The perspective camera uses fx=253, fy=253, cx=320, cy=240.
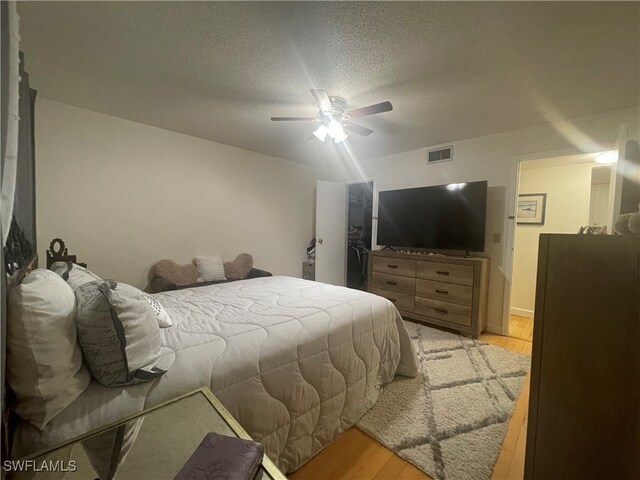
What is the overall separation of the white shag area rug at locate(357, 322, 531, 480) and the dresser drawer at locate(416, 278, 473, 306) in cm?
57

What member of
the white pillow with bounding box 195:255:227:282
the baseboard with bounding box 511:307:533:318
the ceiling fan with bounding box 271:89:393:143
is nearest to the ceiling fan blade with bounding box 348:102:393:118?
the ceiling fan with bounding box 271:89:393:143

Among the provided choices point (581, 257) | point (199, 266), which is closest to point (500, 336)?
point (581, 257)

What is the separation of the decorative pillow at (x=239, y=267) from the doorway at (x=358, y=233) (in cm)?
210

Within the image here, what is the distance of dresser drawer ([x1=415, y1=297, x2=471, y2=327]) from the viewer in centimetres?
281

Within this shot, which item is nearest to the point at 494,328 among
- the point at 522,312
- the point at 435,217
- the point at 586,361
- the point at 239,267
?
the point at 522,312

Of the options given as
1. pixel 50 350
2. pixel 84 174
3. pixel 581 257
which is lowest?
pixel 50 350

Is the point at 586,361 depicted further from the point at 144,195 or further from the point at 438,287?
the point at 144,195

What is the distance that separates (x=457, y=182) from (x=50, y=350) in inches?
146

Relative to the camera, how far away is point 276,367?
120 cm

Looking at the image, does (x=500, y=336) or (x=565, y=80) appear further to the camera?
(x=500, y=336)

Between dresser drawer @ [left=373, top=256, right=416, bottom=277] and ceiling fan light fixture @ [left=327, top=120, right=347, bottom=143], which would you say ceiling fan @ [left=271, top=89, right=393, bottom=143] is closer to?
ceiling fan light fixture @ [left=327, top=120, right=347, bottom=143]

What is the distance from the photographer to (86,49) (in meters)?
1.61

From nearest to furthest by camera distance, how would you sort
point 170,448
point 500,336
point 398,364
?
point 170,448 < point 398,364 < point 500,336

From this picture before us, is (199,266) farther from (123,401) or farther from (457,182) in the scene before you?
(457,182)
